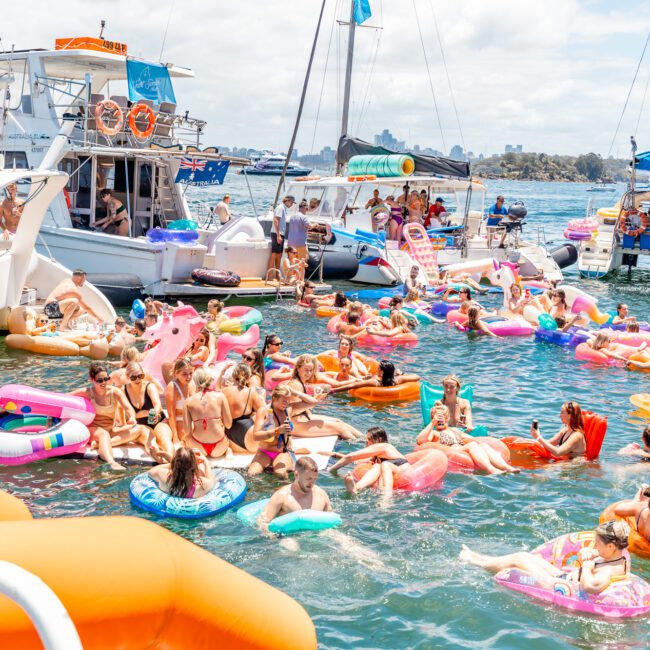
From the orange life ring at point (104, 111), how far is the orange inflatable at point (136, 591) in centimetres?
1591

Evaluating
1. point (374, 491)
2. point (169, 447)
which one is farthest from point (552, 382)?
point (169, 447)

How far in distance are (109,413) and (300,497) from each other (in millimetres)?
2870

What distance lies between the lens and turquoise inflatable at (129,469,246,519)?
8.45 meters

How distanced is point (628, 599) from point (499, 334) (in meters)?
11.5

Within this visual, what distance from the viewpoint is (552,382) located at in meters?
14.6

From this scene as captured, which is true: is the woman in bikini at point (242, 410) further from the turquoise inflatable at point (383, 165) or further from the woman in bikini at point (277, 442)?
the turquoise inflatable at point (383, 165)

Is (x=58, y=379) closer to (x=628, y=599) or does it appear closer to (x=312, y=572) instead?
(x=312, y=572)

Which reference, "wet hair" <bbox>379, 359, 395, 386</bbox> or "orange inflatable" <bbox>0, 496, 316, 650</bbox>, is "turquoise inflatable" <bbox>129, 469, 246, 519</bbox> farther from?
"wet hair" <bbox>379, 359, 395, 386</bbox>

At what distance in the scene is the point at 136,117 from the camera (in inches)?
787

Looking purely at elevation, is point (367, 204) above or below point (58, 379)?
above

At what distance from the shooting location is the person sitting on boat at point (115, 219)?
1992 cm

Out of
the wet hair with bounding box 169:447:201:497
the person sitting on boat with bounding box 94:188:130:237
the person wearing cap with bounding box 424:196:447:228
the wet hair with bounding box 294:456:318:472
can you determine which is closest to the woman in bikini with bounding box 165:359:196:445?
the wet hair with bounding box 169:447:201:497

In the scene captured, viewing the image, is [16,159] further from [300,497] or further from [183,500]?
[300,497]

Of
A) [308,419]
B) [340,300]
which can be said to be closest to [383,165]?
[340,300]
